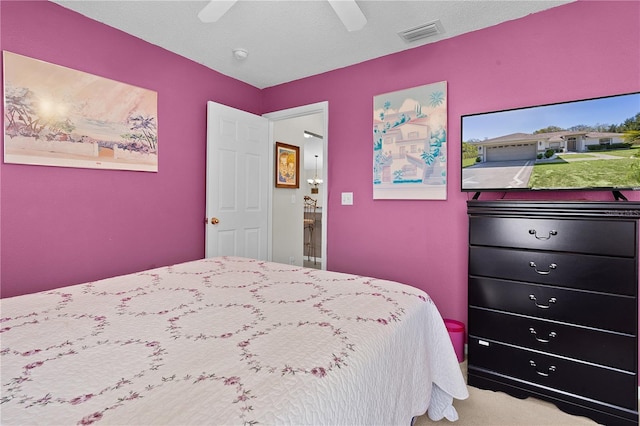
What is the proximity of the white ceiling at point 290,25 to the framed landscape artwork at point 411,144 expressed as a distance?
1.47 feet

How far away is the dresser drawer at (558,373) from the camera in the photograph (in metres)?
1.71

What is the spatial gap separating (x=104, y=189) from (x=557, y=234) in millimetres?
3107

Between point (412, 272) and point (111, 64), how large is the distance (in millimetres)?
2959

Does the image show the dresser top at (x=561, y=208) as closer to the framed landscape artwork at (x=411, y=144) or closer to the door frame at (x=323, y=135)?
the framed landscape artwork at (x=411, y=144)

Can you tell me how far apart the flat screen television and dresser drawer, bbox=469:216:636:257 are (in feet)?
1.12

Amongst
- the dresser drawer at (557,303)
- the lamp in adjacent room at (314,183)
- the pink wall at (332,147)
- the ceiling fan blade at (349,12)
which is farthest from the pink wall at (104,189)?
the lamp in adjacent room at (314,183)

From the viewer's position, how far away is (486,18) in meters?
2.38

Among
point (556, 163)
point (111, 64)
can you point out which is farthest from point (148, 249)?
point (556, 163)

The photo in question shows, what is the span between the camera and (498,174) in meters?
2.33

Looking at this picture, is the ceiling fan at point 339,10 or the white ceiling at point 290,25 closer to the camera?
the ceiling fan at point 339,10

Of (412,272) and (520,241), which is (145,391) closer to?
(520,241)

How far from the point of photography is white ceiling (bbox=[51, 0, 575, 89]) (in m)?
2.23

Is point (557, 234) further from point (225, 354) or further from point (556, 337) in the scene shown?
point (225, 354)

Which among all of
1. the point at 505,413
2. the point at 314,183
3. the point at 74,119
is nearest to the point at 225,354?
the point at 505,413
